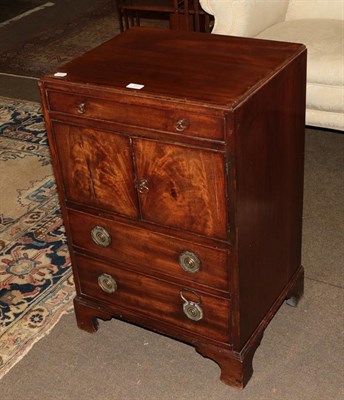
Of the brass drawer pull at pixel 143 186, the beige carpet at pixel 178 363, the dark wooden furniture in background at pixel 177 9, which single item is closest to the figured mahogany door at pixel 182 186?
the brass drawer pull at pixel 143 186

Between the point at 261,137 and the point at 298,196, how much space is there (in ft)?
1.30

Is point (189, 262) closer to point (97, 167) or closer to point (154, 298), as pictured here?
point (154, 298)

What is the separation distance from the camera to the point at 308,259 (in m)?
2.44

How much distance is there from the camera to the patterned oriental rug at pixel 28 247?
2.24 metres

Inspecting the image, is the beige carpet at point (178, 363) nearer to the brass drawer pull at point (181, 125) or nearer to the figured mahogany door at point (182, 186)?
the figured mahogany door at point (182, 186)

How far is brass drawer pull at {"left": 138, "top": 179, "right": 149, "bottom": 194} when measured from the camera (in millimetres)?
1761

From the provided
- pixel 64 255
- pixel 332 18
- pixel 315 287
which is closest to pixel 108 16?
pixel 332 18

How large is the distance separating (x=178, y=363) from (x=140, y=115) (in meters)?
0.80

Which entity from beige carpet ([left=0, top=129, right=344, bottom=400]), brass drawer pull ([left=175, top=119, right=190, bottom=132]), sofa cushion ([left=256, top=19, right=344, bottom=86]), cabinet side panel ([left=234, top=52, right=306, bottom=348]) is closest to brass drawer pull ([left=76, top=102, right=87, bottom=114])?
brass drawer pull ([left=175, top=119, right=190, bottom=132])

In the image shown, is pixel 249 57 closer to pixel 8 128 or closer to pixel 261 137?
pixel 261 137

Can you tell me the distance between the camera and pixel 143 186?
1.77 m

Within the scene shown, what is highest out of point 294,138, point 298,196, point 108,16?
point 294,138

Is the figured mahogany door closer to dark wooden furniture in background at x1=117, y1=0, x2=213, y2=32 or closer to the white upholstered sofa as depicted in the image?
the white upholstered sofa

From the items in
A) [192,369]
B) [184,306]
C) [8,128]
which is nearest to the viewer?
[184,306]
